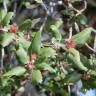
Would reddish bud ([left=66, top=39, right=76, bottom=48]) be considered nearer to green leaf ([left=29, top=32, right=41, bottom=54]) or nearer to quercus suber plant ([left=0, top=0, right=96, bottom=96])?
quercus suber plant ([left=0, top=0, right=96, bottom=96])

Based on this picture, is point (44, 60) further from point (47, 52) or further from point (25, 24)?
point (25, 24)

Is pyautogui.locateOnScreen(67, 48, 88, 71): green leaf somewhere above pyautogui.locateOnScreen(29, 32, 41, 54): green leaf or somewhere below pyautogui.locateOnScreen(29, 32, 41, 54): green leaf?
below

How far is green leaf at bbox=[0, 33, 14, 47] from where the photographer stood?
1.71 metres

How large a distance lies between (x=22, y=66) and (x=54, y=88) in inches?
11.7

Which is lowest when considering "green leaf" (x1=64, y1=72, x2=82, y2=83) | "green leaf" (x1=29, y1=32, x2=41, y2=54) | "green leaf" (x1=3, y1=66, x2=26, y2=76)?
"green leaf" (x1=64, y1=72, x2=82, y2=83)

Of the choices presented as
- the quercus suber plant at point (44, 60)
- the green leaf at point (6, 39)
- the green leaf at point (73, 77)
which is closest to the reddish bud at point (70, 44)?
the quercus suber plant at point (44, 60)

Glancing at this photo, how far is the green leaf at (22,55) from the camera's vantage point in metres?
1.72

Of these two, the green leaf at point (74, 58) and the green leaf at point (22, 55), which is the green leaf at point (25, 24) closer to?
the green leaf at point (22, 55)

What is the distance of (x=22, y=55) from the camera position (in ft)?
5.66

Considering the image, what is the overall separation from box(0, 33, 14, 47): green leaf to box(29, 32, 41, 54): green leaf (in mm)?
94

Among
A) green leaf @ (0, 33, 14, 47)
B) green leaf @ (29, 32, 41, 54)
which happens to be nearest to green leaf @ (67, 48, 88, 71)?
green leaf @ (29, 32, 41, 54)

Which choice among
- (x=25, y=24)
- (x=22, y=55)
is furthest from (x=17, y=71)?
(x=25, y=24)

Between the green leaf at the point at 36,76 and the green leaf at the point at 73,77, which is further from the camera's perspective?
the green leaf at the point at 73,77

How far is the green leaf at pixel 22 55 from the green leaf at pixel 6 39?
57mm
